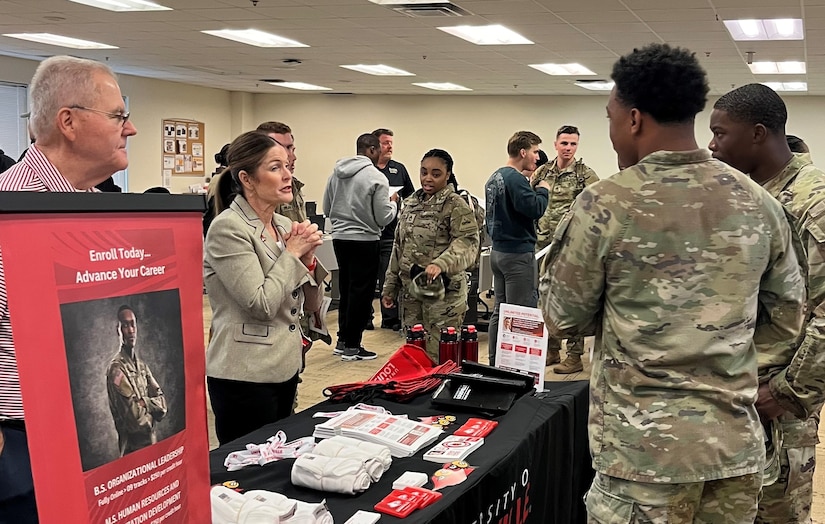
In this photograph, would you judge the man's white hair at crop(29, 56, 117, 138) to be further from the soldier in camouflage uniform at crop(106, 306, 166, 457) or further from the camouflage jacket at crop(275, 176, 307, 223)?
the camouflage jacket at crop(275, 176, 307, 223)

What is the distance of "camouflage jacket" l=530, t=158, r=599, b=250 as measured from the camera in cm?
575

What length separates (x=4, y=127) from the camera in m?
10.5

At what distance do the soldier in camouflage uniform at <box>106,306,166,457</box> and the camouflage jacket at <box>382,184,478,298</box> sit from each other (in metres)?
2.98

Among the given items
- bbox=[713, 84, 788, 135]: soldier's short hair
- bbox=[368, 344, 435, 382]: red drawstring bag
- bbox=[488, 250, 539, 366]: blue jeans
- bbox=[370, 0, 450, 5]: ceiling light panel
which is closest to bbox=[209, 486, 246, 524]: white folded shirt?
bbox=[368, 344, 435, 382]: red drawstring bag

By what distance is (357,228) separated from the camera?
573 cm

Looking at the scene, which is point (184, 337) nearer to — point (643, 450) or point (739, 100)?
point (643, 450)

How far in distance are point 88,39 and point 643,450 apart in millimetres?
8603

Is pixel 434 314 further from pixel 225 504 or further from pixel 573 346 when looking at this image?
pixel 225 504

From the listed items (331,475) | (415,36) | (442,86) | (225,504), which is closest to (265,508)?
(225,504)

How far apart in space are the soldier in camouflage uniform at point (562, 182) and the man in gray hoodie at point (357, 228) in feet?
3.83

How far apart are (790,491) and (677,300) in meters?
0.88

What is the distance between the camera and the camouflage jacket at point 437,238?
161 inches

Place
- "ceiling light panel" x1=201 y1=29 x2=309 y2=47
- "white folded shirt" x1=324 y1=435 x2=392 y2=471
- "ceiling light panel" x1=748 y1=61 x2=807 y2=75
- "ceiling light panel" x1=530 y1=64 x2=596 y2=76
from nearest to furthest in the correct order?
1. "white folded shirt" x1=324 y1=435 x2=392 y2=471
2. "ceiling light panel" x1=201 y1=29 x2=309 y2=47
3. "ceiling light panel" x1=748 y1=61 x2=807 y2=75
4. "ceiling light panel" x1=530 y1=64 x2=596 y2=76

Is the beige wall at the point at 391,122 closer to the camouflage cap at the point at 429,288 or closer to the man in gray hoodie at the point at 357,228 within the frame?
the man in gray hoodie at the point at 357,228
